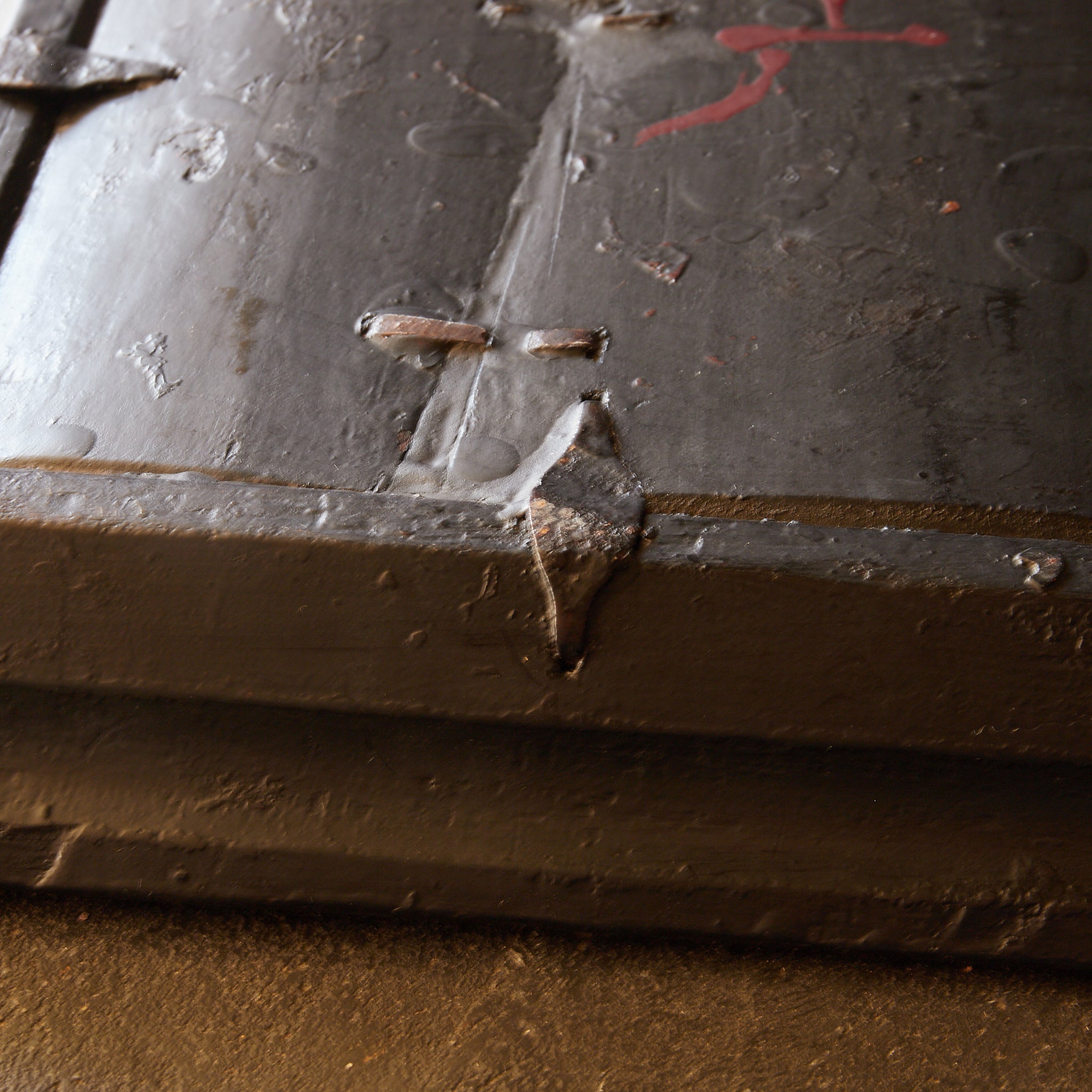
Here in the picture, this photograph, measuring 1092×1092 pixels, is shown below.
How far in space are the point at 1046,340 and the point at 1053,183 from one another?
26 cm

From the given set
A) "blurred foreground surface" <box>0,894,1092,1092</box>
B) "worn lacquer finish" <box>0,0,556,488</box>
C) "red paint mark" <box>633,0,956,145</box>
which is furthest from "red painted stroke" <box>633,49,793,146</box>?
"blurred foreground surface" <box>0,894,1092,1092</box>

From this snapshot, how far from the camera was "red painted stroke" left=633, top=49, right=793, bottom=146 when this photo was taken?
1.15 meters

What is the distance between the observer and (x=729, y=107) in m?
1.17

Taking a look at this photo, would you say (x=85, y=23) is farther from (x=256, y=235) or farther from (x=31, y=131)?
(x=256, y=235)

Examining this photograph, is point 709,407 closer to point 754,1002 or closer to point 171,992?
point 754,1002

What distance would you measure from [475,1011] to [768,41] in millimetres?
1166

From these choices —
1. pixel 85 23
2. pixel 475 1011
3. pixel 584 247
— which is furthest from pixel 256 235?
pixel 475 1011

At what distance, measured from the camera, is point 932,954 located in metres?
0.81

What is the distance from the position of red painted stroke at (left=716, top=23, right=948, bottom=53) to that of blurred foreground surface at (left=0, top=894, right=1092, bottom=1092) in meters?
1.07

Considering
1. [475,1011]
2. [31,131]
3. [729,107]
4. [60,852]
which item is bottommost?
[475,1011]

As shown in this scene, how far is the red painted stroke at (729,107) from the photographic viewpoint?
1.15m

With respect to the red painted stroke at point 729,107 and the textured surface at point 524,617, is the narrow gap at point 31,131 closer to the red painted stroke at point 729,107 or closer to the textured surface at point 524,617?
the textured surface at point 524,617

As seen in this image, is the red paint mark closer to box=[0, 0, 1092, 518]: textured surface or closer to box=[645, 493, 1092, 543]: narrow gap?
box=[0, 0, 1092, 518]: textured surface

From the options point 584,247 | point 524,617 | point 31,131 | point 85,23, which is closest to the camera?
point 524,617
